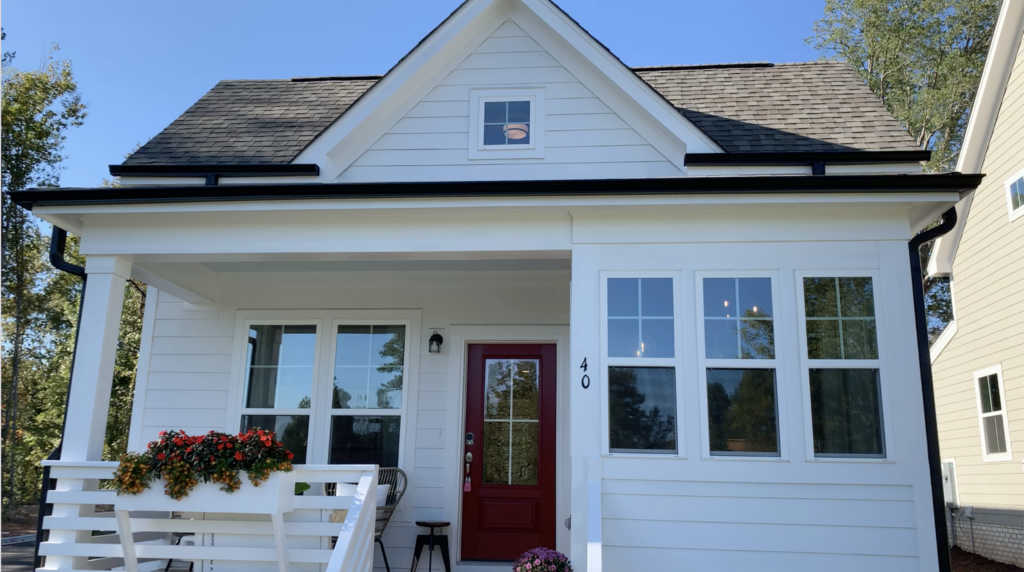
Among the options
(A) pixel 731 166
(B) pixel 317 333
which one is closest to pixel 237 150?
(B) pixel 317 333

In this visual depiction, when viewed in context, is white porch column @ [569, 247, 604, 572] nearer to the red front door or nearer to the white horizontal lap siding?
the red front door

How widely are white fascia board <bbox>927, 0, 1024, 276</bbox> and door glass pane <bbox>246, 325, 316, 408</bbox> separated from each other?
8253mm

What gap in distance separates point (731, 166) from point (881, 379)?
7.30 feet

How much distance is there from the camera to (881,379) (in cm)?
489

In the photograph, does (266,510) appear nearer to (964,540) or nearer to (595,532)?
(595,532)

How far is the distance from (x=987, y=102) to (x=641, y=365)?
8451mm

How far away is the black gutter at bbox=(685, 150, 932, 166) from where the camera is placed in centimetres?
619

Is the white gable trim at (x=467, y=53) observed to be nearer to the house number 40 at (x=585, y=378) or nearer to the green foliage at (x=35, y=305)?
the house number 40 at (x=585, y=378)

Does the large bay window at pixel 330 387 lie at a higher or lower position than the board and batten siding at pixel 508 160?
lower

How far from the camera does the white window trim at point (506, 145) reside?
6.75 m

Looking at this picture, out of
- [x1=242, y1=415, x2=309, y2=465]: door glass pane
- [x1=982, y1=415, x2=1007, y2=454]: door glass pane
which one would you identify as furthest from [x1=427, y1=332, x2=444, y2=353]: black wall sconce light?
[x1=982, y1=415, x2=1007, y2=454]: door glass pane

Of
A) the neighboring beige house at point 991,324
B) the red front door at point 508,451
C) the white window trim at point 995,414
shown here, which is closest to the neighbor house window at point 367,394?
the red front door at point 508,451

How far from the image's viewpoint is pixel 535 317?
707 centimetres

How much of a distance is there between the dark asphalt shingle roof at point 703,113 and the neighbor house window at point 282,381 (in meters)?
1.68
